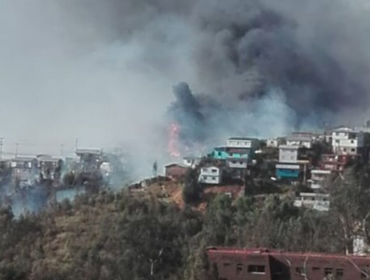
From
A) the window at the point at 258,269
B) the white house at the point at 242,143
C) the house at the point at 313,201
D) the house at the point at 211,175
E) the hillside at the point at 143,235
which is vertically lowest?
the window at the point at 258,269

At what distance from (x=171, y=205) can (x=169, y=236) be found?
3.54 meters

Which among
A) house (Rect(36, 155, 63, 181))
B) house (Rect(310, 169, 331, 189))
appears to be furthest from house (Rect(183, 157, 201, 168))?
house (Rect(36, 155, 63, 181))

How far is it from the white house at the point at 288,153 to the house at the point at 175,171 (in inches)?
80.7

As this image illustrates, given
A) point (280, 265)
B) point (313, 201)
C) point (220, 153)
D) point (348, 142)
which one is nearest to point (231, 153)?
point (220, 153)

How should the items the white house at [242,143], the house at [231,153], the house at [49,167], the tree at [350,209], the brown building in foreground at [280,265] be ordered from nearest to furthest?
the brown building in foreground at [280,265] < the tree at [350,209] < the house at [231,153] < the white house at [242,143] < the house at [49,167]

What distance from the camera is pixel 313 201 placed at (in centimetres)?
1661

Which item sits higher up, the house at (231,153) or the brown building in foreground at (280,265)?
the house at (231,153)

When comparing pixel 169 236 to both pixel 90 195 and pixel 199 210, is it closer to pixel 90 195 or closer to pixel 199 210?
pixel 199 210

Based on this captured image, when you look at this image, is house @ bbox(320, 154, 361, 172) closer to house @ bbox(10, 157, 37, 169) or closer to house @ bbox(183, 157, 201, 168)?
house @ bbox(183, 157, 201, 168)

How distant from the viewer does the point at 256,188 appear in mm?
19406

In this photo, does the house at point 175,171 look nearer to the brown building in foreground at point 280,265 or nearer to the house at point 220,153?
the house at point 220,153

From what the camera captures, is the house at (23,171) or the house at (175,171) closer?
the house at (175,171)

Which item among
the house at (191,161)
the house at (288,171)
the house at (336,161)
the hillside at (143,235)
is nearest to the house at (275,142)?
the house at (336,161)

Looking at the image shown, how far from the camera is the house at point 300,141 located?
21.6m
